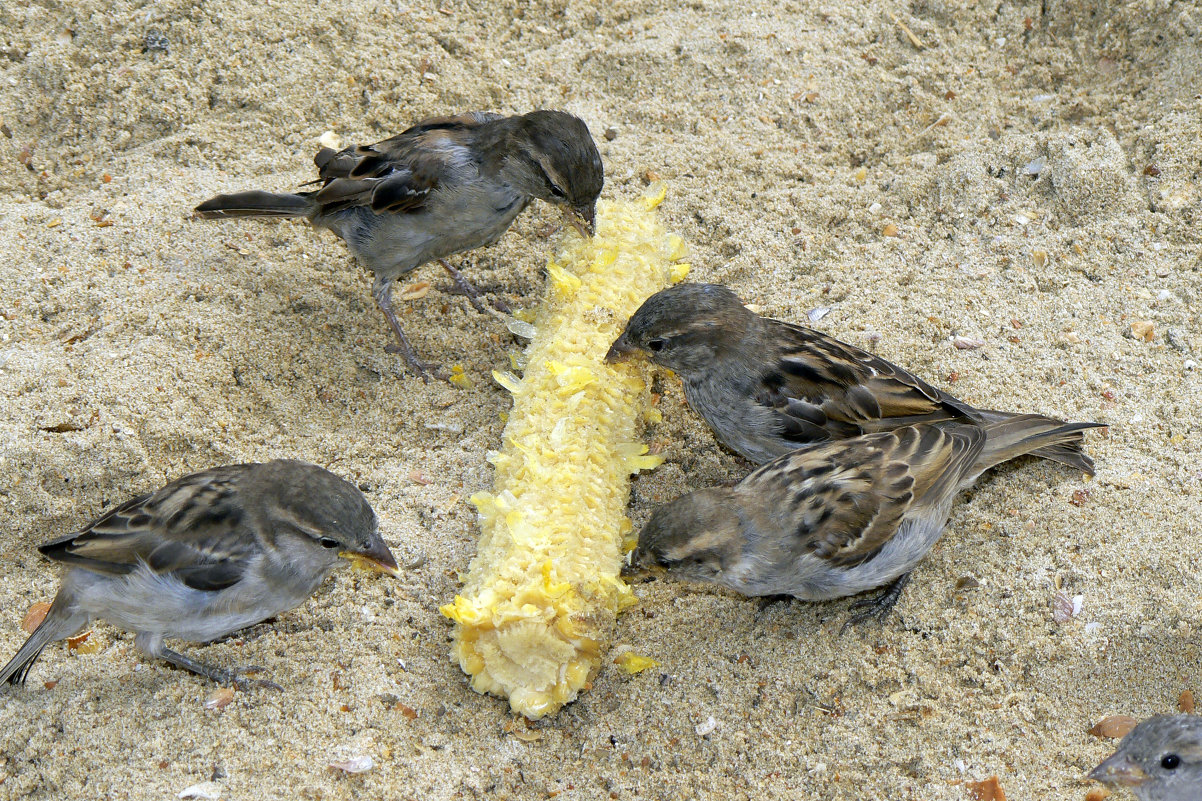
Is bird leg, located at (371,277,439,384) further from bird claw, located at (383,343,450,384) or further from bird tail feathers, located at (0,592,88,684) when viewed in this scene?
bird tail feathers, located at (0,592,88,684)

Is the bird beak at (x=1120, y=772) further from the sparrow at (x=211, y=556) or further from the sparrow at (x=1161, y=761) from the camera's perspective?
the sparrow at (x=211, y=556)

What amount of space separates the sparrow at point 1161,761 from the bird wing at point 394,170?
→ 4.36 metres

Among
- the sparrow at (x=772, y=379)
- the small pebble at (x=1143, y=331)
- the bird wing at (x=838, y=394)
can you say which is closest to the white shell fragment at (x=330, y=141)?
the sparrow at (x=772, y=379)

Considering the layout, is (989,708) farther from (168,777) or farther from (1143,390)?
(168,777)

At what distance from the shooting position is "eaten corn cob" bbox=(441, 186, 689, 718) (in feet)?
14.7

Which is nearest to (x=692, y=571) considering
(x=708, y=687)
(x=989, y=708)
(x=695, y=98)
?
(x=708, y=687)

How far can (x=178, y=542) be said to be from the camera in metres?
4.42

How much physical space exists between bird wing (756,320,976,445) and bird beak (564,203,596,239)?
1305 millimetres

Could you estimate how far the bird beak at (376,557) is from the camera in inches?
176

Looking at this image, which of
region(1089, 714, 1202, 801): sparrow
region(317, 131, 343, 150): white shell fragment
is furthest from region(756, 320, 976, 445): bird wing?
region(317, 131, 343, 150): white shell fragment

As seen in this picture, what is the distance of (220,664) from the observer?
15.5 feet

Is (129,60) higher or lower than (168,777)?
higher

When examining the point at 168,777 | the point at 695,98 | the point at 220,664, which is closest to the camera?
the point at 168,777

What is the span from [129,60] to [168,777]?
5007mm
